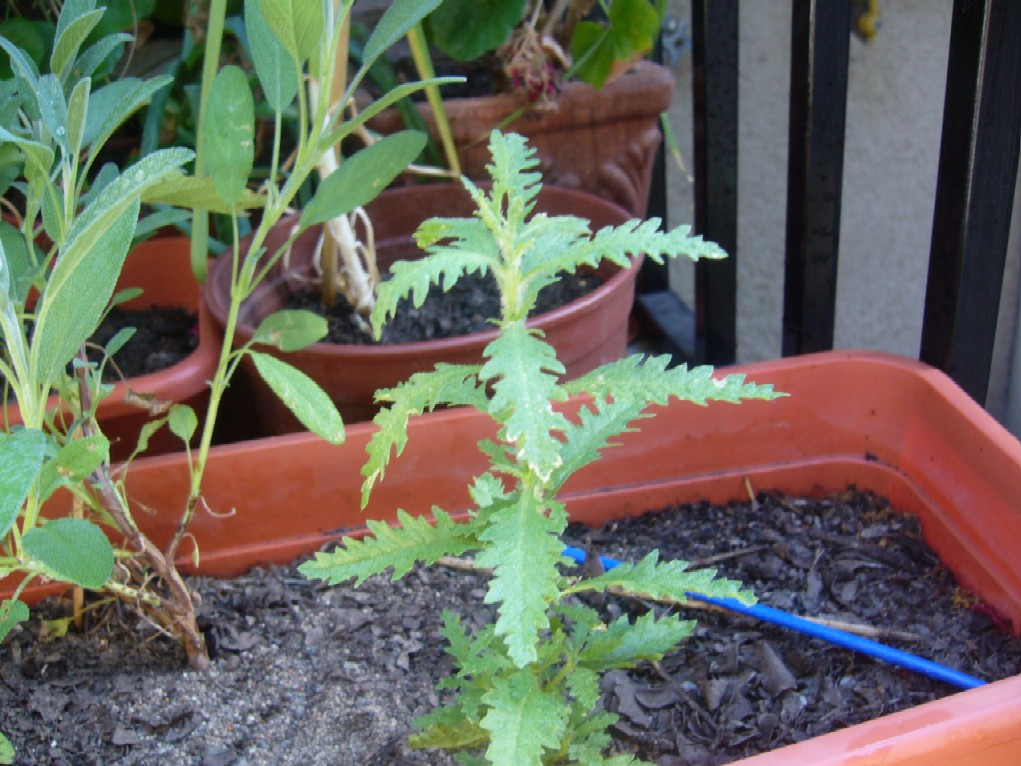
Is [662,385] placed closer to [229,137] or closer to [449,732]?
[449,732]

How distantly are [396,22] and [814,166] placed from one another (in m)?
0.52

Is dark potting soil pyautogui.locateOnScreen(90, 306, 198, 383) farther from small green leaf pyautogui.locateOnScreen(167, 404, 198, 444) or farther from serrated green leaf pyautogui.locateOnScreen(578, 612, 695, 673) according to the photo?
serrated green leaf pyautogui.locateOnScreen(578, 612, 695, 673)

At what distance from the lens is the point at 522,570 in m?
0.49

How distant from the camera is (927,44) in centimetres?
133

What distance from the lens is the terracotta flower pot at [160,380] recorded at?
3.01 ft

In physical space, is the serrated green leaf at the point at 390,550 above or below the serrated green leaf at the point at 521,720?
above

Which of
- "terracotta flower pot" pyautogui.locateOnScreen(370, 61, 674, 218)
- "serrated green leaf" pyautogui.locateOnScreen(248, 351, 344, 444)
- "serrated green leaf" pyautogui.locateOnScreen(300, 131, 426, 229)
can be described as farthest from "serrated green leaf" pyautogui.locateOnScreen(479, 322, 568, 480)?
"terracotta flower pot" pyautogui.locateOnScreen(370, 61, 674, 218)

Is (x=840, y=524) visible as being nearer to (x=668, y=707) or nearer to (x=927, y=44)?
(x=668, y=707)

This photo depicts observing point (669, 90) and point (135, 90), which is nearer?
point (135, 90)

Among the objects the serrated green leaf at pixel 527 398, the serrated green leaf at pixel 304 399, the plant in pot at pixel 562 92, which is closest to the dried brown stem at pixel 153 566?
the serrated green leaf at pixel 304 399

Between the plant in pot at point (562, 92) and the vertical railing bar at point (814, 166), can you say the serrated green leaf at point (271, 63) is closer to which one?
the plant in pot at point (562, 92)

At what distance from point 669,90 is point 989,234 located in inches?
19.6

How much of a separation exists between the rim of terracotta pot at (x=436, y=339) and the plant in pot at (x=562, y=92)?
7cm

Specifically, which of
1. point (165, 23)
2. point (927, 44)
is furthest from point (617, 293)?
point (165, 23)
